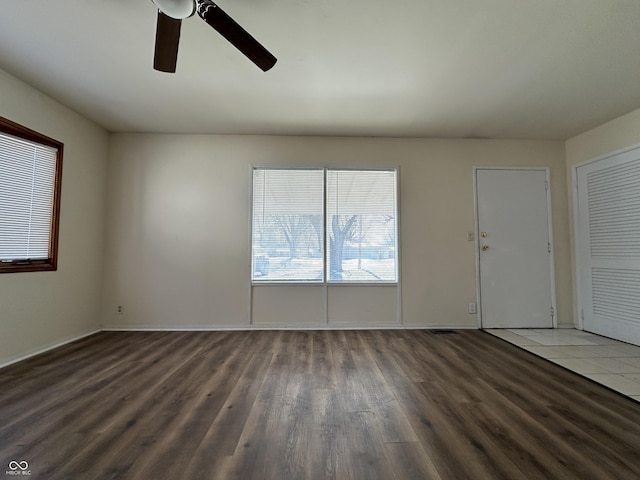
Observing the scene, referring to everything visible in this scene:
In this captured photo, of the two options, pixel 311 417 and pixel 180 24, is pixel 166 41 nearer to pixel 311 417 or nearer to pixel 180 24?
pixel 180 24

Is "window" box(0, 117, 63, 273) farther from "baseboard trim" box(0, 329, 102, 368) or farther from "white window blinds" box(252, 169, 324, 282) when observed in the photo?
"white window blinds" box(252, 169, 324, 282)

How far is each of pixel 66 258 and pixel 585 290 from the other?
630 centimetres

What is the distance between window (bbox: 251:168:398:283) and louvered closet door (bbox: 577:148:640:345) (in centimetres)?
243

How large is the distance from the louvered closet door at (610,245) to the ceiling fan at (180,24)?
407 centimetres

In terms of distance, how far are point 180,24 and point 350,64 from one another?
1.31 metres

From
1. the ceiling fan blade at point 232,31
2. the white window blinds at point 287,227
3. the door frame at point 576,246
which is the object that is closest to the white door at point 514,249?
the door frame at point 576,246

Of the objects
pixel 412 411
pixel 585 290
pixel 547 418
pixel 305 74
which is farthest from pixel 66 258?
pixel 585 290

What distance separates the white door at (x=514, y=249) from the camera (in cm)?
393

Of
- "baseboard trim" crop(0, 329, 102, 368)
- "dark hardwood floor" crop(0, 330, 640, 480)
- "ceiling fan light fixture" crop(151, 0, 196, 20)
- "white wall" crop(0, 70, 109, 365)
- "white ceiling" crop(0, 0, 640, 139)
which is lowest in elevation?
"dark hardwood floor" crop(0, 330, 640, 480)

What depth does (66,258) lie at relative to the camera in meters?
3.25

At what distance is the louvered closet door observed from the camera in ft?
10.6

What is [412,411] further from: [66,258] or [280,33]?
[66,258]

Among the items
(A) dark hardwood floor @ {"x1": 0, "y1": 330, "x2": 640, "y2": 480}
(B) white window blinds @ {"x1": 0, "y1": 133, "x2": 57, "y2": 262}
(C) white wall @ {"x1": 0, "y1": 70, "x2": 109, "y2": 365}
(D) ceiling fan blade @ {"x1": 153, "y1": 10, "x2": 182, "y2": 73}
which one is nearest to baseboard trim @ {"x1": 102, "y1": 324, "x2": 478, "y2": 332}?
(C) white wall @ {"x1": 0, "y1": 70, "x2": 109, "y2": 365}

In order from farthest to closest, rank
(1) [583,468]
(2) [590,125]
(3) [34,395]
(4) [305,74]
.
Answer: (2) [590,125] → (4) [305,74] → (3) [34,395] → (1) [583,468]
